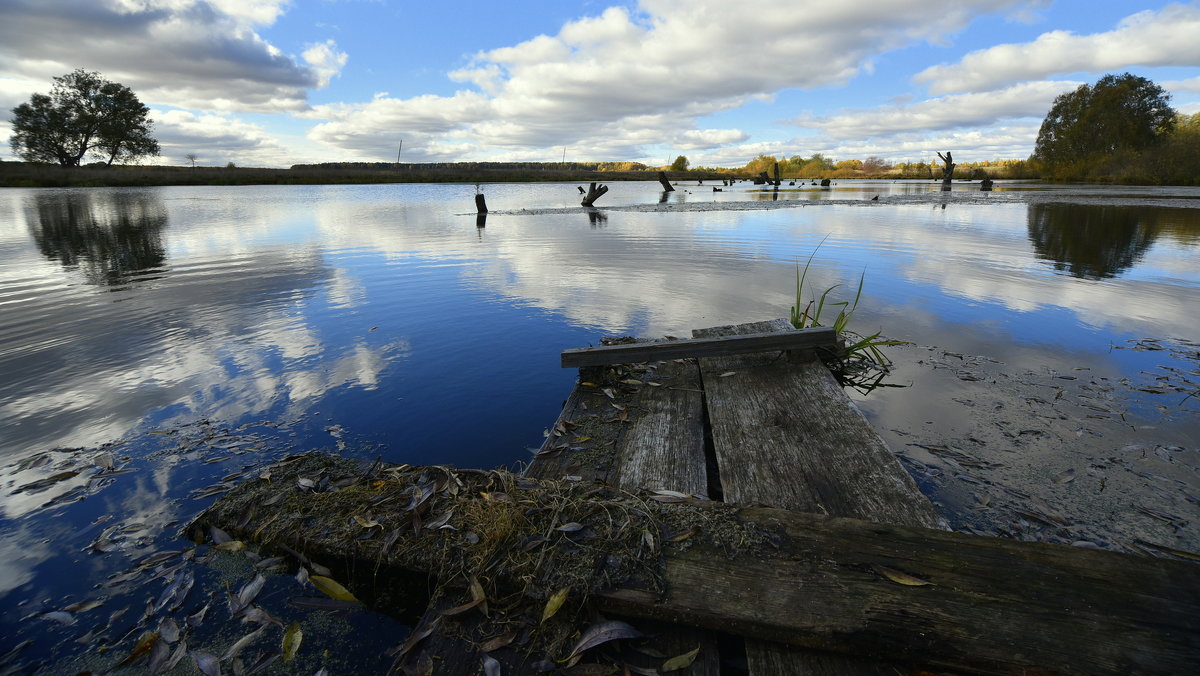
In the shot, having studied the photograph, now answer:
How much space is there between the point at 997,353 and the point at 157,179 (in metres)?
101

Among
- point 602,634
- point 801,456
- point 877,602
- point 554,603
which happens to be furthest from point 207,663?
point 801,456

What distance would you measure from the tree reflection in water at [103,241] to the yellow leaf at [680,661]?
547 inches

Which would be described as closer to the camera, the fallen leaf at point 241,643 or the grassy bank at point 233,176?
the fallen leaf at point 241,643

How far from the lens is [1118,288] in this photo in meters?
9.84

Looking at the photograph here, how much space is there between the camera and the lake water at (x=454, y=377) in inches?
130

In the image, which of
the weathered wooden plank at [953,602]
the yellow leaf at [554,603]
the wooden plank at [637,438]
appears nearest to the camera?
the weathered wooden plank at [953,602]

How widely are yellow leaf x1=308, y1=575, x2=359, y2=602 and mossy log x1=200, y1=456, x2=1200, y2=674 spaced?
0.13 metres

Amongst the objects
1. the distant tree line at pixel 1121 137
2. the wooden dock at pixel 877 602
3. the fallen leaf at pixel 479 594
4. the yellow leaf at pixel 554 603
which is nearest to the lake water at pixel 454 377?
the fallen leaf at pixel 479 594

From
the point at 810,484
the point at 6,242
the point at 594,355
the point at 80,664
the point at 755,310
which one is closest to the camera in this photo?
the point at 80,664

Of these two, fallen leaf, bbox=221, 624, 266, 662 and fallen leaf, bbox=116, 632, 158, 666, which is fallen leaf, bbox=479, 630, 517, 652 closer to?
Result: fallen leaf, bbox=221, 624, 266, 662

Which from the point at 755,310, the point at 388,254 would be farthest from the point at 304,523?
the point at 388,254

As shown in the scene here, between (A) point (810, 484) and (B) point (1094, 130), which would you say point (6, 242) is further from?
(B) point (1094, 130)

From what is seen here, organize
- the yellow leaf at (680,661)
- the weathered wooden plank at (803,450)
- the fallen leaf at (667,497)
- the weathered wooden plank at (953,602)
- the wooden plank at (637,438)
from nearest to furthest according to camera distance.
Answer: the weathered wooden plank at (953,602)
the yellow leaf at (680,661)
the fallen leaf at (667,497)
the weathered wooden plank at (803,450)
the wooden plank at (637,438)

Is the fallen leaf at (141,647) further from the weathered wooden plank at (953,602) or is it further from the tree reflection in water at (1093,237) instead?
the tree reflection in water at (1093,237)
